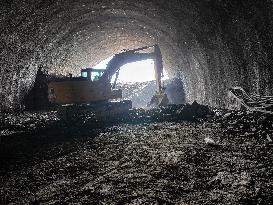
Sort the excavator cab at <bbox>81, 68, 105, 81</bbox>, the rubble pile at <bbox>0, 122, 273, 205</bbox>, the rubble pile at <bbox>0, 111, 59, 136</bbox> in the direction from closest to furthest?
the rubble pile at <bbox>0, 122, 273, 205</bbox>
the rubble pile at <bbox>0, 111, 59, 136</bbox>
the excavator cab at <bbox>81, 68, 105, 81</bbox>

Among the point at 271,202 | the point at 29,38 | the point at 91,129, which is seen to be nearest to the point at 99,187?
the point at 271,202

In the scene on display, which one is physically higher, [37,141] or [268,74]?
[268,74]

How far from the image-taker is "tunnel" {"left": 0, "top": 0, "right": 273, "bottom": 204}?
295 cm

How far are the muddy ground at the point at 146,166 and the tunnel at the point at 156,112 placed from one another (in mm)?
16

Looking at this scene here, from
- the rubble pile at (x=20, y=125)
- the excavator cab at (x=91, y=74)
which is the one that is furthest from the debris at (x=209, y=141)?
the excavator cab at (x=91, y=74)

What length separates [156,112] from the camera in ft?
30.0

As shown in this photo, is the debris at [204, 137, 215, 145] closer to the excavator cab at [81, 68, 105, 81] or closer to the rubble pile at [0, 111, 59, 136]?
the rubble pile at [0, 111, 59, 136]

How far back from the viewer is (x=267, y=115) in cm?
535

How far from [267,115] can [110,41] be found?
1119cm

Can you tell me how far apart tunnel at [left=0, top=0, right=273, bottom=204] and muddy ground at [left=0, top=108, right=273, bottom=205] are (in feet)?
0.05

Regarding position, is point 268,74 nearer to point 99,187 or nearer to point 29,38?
point 99,187

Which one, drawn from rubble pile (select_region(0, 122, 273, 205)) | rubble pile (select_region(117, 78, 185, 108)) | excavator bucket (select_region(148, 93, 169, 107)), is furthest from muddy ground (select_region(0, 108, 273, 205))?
rubble pile (select_region(117, 78, 185, 108))

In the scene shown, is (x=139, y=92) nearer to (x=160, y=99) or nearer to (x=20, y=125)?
(x=160, y=99)

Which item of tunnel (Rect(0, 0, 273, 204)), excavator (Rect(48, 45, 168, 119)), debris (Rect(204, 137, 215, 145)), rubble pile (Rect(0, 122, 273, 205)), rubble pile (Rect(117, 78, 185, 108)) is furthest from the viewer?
rubble pile (Rect(117, 78, 185, 108))
